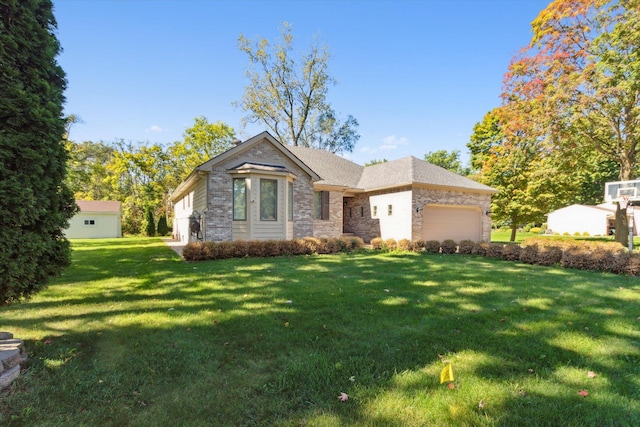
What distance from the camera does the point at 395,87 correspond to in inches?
653

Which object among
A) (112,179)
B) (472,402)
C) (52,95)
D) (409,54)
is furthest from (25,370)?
(112,179)

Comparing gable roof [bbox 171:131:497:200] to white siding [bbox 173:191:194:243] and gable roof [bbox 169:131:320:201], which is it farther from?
white siding [bbox 173:191:194:243]

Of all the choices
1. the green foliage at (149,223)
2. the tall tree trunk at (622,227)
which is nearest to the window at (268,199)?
the tall tree trunk at (622,227)

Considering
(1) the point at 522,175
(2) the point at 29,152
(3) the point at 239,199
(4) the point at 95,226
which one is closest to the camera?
(2) the point at 29,152

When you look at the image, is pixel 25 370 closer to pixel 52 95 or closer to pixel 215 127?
pixel 52 95

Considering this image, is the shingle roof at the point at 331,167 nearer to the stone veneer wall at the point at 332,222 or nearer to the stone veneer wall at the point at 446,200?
the stone veneer wall at the point at 332,222

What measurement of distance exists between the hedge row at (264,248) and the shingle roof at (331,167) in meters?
5.03

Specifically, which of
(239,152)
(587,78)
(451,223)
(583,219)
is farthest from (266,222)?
(583,219)

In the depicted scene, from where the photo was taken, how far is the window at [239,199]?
1227 centimetres

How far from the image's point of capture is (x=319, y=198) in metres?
16.2

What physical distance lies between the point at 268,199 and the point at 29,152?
9.72 m

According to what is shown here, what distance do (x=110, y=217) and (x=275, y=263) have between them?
23346 mm

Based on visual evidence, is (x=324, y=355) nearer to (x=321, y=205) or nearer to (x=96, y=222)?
(x=321, y=205)

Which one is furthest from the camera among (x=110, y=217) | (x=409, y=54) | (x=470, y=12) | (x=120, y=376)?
(x=110, y=217)
